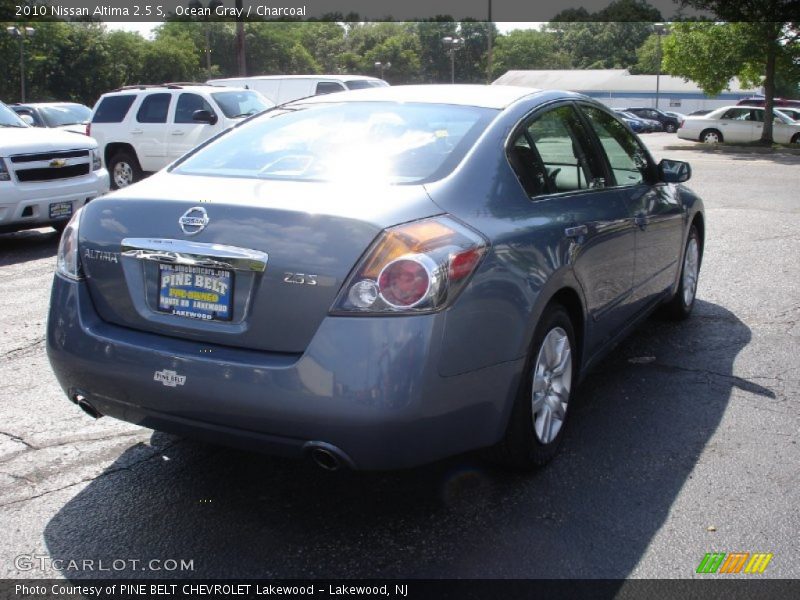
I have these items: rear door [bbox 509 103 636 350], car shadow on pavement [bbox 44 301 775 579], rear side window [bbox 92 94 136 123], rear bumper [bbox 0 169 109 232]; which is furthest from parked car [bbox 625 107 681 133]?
car shadow on pavement [bbox 44 301 775 579]

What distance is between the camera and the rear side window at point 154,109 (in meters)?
14.4


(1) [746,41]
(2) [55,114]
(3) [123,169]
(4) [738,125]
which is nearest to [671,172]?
(3) [123,169]

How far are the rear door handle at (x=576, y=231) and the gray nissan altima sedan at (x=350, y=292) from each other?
0.08 ft

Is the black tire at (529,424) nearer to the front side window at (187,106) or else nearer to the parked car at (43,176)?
the parked car at (43,176)

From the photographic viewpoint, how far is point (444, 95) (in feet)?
13.6

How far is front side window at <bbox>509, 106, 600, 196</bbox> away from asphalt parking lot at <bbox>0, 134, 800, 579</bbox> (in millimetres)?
1205

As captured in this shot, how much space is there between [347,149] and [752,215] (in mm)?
9441

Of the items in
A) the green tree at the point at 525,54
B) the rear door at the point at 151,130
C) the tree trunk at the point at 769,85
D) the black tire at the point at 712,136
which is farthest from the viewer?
the green tree at the point at 525,54

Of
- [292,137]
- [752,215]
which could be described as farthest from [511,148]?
[752,215]

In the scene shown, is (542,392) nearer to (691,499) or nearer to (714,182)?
(691,499)

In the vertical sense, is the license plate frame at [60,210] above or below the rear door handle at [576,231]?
below

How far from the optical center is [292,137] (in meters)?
3.94

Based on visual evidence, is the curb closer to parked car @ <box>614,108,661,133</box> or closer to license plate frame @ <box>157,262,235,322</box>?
parked car @ <box>614,108,661,133</box>

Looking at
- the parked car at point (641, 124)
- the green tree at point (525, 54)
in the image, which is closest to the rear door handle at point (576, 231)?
the parked car at point (641, 124)
